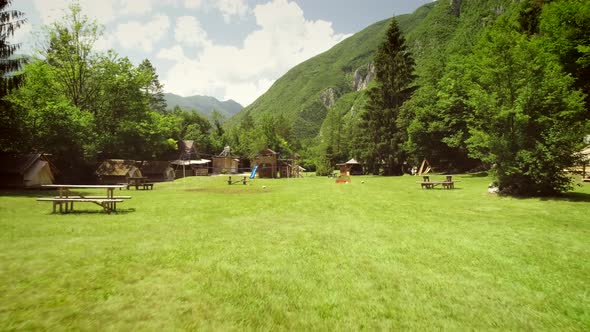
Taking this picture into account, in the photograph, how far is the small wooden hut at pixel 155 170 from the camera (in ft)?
148

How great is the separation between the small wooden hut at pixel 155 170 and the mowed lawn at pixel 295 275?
1423 inches

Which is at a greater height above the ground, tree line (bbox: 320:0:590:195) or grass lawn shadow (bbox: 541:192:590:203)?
tree line (bbox: 320:0:590:195)

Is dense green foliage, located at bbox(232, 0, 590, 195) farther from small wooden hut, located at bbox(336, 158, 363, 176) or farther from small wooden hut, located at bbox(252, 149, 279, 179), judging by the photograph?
small wooden hut, located at bbox(252, 149, 279, 179)

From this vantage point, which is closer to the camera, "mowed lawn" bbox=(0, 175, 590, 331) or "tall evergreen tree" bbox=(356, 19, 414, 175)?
"mowed lawn" bbox=(0, 175, 590, 331)

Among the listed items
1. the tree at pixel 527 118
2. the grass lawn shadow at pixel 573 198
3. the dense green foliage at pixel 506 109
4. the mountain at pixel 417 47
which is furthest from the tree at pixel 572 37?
the mountain at pixel 417 47

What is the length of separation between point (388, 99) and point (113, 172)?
158 ft

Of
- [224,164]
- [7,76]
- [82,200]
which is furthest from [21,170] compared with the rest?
[224,164]

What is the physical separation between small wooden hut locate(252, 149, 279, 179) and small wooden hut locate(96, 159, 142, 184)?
23315mm

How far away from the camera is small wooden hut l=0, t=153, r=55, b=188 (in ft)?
84.5

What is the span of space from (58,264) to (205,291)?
3.75 m

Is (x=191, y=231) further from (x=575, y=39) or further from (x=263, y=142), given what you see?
(x=263, y=142)

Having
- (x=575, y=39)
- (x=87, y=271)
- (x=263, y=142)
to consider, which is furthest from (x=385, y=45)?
(x=87, y=271)

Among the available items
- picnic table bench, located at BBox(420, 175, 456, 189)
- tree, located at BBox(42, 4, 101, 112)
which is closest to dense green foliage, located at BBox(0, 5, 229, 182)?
tree, located at BBox(42, 4, 101, 112)

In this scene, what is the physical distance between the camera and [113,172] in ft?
120
